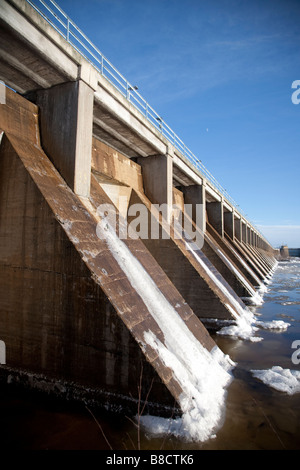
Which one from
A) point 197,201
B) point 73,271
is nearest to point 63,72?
point 73,271

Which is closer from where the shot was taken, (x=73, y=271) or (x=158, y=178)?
(x=73, y=271)

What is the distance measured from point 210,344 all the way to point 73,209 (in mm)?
4789

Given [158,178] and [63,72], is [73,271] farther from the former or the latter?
[158,178]

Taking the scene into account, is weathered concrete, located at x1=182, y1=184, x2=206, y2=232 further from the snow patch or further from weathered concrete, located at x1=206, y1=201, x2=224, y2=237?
the snow patch

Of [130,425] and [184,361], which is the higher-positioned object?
[184,361]

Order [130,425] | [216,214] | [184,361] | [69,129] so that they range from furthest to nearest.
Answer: [216,214] < [69,129] < [184,361] < [130,425]

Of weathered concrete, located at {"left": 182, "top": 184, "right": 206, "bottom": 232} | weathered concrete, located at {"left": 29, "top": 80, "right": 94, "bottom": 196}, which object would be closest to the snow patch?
weathered concrete, located at {"left": 29, "top": 80, "right": 94, "bottom": 196}

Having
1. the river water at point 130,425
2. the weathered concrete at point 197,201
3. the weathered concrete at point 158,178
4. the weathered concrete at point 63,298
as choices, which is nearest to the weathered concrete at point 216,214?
the weathered concrete at point 197,201

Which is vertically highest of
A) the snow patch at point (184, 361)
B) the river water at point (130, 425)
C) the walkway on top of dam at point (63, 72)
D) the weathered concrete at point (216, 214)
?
the walkway on top of dam at point (63, 72)

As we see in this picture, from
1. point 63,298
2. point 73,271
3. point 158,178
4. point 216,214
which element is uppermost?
point 158,178

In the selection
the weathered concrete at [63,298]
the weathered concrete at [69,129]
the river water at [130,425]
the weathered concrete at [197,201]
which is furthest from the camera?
the weathered concrete at [197,201]

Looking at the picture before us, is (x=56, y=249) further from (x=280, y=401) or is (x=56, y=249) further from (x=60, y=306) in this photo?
(x=280, y=401)

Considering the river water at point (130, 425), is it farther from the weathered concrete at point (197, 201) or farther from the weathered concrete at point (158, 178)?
the weathered concrete at point (197, 201)
